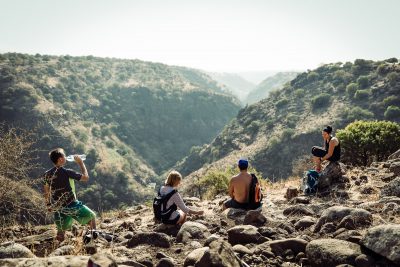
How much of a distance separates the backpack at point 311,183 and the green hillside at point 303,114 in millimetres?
37609

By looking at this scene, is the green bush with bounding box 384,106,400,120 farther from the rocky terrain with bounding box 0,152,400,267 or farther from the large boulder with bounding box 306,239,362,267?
the large boulder with bounding box 306,239,362,267

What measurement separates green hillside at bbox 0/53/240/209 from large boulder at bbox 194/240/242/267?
52.4m

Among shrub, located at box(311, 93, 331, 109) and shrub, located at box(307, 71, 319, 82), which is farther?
shrub, located at box(307, 71, 319, 82)

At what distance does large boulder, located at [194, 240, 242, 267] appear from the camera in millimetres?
3775

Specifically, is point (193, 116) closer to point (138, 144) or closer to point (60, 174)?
point (138, 144)

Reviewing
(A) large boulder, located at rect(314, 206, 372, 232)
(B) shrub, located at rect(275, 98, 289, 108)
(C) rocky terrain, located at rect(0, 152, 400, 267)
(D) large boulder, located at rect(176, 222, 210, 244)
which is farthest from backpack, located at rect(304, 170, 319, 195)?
(B) shrub, located at rect(275, 98, 289, 108)

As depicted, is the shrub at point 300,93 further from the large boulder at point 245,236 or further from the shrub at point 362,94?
the large boulder at point 245,236

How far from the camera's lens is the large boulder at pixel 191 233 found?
18.2 feet

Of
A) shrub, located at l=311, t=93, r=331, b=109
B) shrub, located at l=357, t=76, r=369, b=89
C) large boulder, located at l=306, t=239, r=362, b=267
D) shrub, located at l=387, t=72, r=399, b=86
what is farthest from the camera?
shrub, located at l=311, t=93, r=331, b=109

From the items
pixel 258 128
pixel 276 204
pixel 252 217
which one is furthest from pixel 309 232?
pixel 258 128

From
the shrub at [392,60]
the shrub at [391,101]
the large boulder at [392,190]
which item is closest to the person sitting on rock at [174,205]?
the large boulder at [392,190]

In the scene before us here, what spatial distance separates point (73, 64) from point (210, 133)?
50901 millimetres

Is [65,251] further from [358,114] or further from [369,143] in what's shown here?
[358,114]

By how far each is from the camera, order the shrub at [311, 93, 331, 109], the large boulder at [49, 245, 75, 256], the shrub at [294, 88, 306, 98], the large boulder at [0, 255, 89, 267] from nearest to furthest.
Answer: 1. the large boulder at [0, 255, 89, 267]
2. the large boulder at [49, 245, 75, 256]
3. the shrub at [311, 93, 331, 109]
4. the shrub at [294, 88, 306, 98]
